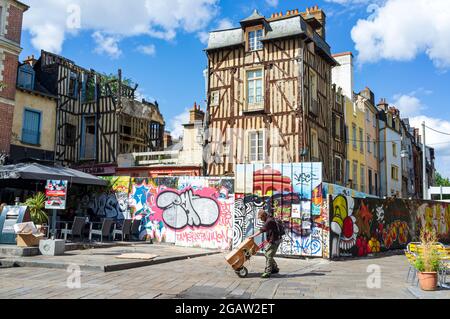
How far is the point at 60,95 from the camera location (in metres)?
23.1

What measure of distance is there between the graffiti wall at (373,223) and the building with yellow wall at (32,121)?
1400 cm

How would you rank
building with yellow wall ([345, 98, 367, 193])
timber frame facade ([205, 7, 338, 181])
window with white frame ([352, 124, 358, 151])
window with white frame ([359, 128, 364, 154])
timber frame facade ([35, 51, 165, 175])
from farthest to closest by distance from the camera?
window with white frame ([359, 128, 364, 154]) < window with white frame ([352, 124, 358, 151]) < building with yellow wall ([345, 98, 367, 193]) < timber frame facade ([35, 51, 165, 175]) < timber frame facade ([205, 7, 338, 181])

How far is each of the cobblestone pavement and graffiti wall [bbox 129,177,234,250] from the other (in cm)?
350

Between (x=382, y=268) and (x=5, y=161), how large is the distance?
15.6 metres

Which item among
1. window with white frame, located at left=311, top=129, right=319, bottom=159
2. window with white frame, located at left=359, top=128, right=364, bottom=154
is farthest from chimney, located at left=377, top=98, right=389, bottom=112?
window with white frame, located at left=311, top=129, right=319, bottom=159

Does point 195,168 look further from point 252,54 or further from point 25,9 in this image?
point 25,9

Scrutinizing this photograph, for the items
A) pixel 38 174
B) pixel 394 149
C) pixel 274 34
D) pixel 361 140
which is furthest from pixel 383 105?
pixel 38 174

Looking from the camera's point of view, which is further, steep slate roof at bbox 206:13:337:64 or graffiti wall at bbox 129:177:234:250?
steep slate roof at bbox 206:13:337:64

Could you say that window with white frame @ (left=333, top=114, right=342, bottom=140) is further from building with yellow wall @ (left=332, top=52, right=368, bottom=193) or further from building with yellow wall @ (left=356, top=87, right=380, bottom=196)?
building with yellow wall @ (left=356, top=87, right=380, bottom=196)

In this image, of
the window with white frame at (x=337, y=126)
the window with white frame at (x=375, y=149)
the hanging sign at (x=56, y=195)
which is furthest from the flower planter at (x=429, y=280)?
the window with white frame at (x=375, y=149)

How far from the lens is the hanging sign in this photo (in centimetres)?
1020

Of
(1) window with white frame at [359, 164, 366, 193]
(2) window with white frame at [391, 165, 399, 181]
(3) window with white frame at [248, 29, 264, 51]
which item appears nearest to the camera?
(3) window with white frame at [248, 29, 264, 51]

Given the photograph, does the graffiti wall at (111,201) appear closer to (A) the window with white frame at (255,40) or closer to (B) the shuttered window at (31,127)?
(B) the shuttered window at (31,127)
